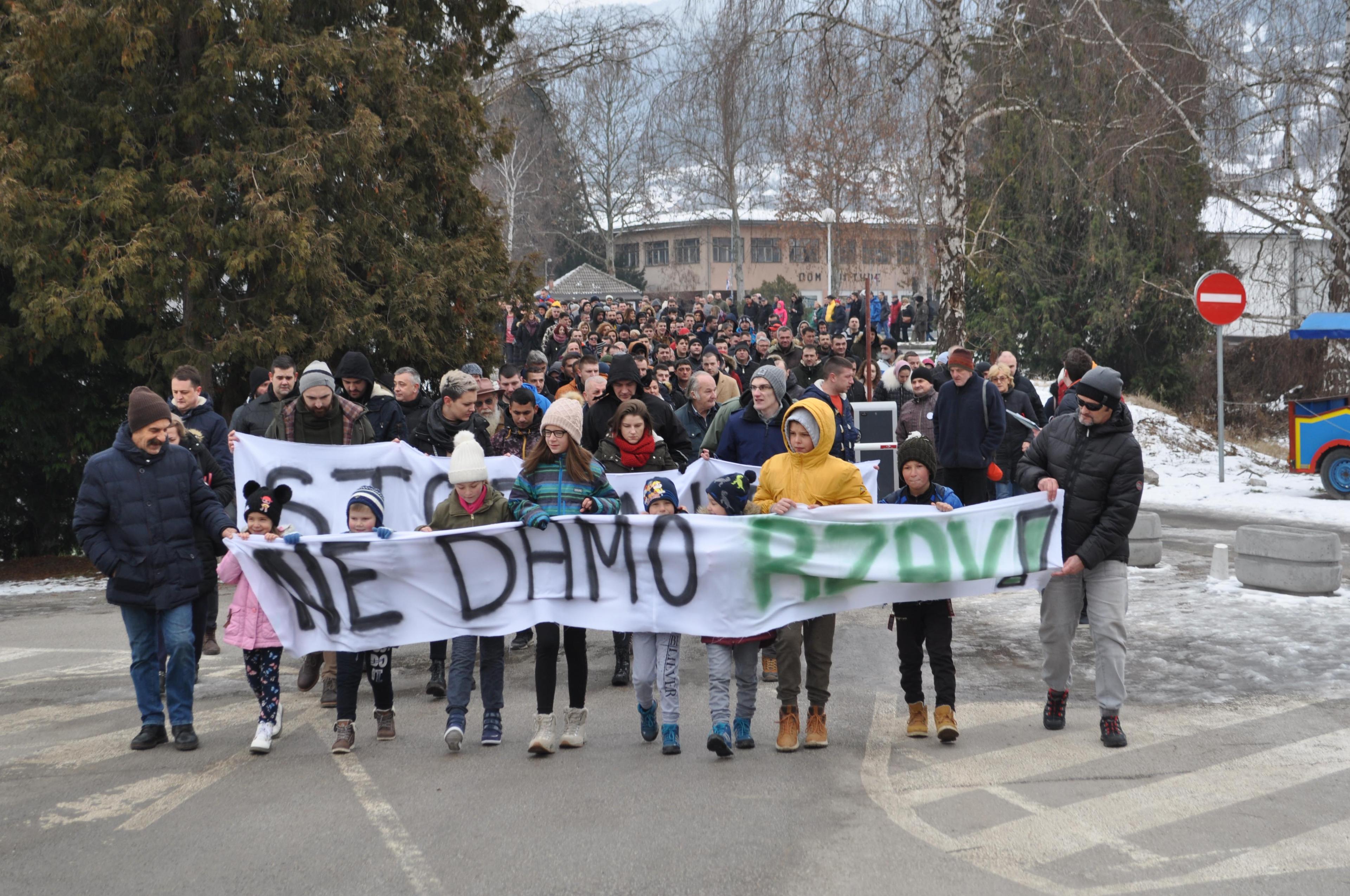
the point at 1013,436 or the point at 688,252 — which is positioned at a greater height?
the point at 688,252

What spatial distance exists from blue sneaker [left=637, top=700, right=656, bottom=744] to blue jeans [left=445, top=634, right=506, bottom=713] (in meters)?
Result: 0.79

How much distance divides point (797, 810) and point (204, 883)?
98.8 inches

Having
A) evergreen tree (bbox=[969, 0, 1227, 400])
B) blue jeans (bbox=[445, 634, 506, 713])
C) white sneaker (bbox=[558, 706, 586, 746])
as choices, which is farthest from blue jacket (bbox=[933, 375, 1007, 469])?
evergreen tree (bbox=[969, 0, 1227, 400])

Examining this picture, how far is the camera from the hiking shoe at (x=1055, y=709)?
7.14 meters

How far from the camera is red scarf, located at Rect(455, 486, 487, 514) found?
288 inches

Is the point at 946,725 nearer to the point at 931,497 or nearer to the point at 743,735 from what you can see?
the point at 743,735

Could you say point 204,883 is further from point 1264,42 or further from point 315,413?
point 1264,42

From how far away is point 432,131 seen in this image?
1595 cm

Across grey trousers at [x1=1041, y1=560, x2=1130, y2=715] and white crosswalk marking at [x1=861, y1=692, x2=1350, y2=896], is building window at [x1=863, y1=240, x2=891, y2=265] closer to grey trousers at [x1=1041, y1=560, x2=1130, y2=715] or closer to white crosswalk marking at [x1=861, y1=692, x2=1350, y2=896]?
white crosswalk marking at [x1=861, y1=692, x2=1350, y2=896]

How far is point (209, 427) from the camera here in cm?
901

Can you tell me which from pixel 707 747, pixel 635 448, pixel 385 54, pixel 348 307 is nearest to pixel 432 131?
pixel 385 54

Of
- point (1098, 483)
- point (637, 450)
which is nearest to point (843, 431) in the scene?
point (637, 450)

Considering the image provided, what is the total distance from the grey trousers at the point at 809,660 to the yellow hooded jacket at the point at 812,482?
66cm

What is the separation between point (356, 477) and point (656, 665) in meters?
3.41
